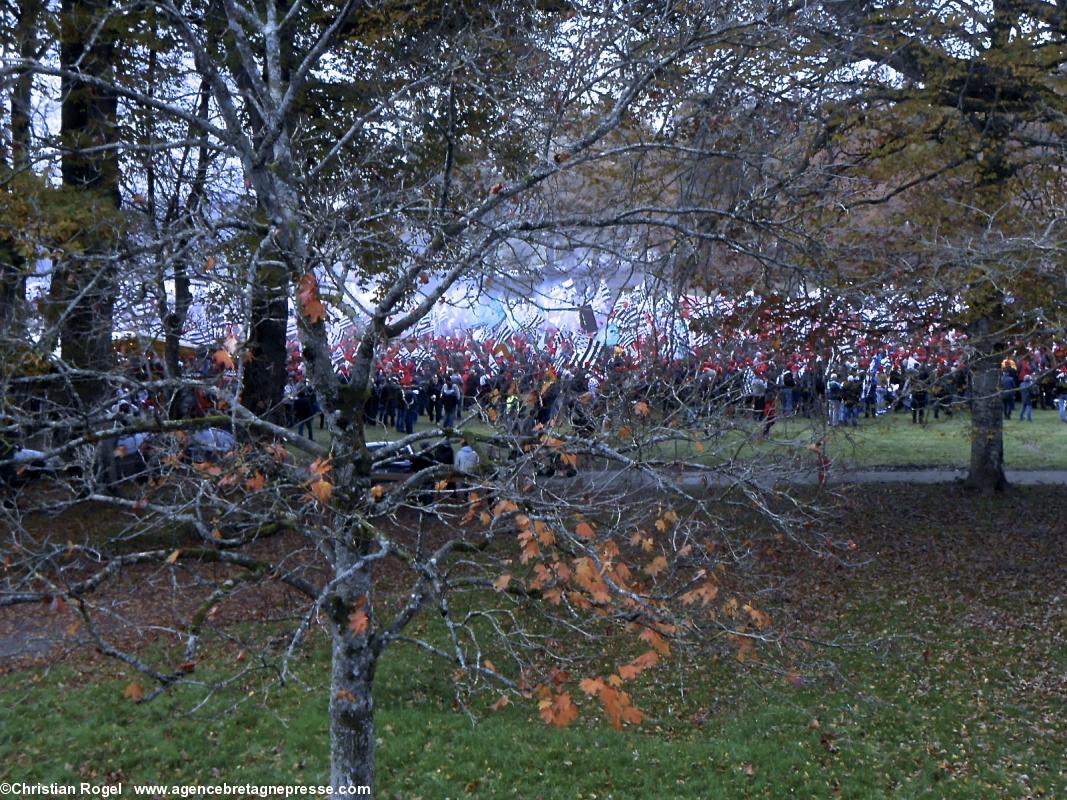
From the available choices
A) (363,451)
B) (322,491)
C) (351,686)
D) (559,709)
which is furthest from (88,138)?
(559,709)

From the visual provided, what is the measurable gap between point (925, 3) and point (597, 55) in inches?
243

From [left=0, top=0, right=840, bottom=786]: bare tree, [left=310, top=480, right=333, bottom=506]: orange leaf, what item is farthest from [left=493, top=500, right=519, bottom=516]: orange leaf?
[left=310, top=480, right=333, bottom=506]: orange leaf

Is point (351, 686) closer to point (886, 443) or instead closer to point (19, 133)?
point (19, 133)

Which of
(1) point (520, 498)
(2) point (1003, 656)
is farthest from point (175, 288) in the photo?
(2) point (1003, 656)

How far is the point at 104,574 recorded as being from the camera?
411 centimetres

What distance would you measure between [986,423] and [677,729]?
29.2 feet

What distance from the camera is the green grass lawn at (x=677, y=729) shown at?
7.15 metres

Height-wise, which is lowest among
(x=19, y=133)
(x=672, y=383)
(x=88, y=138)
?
(x=672, y=383)

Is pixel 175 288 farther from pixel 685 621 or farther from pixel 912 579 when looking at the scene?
pixel 912 579

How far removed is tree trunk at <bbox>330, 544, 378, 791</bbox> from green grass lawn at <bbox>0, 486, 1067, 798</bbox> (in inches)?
63.5

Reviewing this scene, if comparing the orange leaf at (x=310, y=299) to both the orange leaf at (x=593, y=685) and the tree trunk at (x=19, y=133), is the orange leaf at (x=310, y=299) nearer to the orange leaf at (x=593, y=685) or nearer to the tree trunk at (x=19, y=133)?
the orange leaf at (x=593, y=685)

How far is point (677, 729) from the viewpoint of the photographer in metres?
8.03

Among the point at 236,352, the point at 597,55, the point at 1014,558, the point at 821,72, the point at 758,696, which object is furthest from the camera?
A: the point at 1014,558

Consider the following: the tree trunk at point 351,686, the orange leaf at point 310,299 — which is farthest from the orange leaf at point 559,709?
the orange leaf at point 310,299
